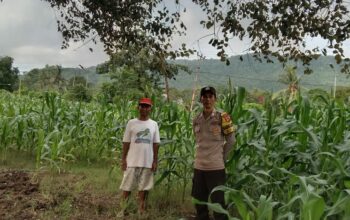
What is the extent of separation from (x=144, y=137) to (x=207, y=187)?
2.99ft

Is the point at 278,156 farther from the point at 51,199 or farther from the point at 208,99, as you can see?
the point at 51,199

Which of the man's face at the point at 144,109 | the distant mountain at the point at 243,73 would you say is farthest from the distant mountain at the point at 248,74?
the man's face at the point at 144,109

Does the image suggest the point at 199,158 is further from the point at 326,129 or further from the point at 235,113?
the point at 326,129

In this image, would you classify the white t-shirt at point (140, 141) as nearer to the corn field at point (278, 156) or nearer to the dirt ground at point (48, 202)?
the corn field at point (278, 156)

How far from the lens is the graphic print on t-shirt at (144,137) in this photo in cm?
468

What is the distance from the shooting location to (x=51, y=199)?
16.7ft

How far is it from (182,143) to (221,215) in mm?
1138

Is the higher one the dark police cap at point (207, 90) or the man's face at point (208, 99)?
the dark police cap at point (207, 90)

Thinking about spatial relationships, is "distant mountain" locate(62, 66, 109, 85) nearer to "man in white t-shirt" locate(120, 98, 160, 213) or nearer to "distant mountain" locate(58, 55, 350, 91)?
"distant mountain" locate(58, 55, 350, 91)

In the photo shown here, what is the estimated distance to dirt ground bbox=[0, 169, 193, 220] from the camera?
15.4ft

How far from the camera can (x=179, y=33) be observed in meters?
5.79

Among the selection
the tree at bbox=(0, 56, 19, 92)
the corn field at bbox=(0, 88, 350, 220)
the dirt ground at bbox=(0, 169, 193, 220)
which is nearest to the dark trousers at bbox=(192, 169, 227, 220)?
the corn field at bbox=(0, 88, 350, 220)

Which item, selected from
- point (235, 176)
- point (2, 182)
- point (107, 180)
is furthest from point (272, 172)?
point (2, 182)

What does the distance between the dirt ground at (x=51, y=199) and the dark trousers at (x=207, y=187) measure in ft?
1.57
